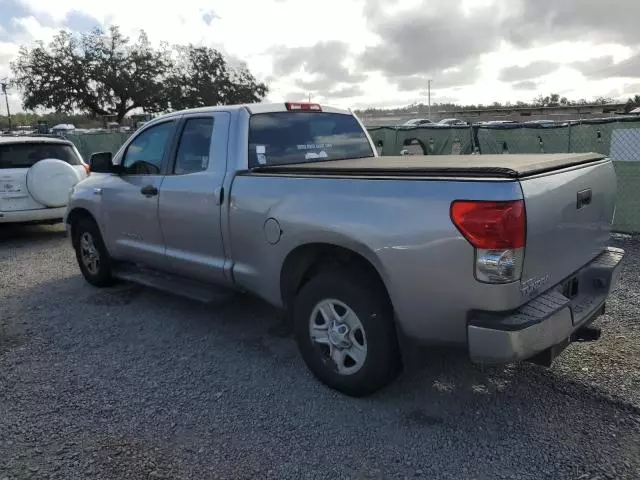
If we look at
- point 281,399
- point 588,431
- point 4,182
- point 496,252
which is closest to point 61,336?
point 281,399

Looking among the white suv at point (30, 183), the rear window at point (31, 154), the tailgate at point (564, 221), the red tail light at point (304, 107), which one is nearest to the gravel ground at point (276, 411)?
the tailgate at point (564, 221)

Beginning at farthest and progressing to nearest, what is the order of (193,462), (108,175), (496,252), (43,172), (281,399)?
1. (43,172)
2. (108,175)
3. (281,399)
4. (193,462)
5. (496,252)

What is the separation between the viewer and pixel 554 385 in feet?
11.4

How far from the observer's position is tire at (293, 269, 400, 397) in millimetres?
3152

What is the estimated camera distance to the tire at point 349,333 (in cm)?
315

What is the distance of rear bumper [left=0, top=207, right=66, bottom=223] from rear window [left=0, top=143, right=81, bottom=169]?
0.76 metres

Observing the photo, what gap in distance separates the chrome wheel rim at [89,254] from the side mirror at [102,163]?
0.93 metres

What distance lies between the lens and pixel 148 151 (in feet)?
16.5

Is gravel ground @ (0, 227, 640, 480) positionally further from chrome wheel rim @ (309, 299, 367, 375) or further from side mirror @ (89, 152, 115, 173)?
side mirror @ (89, 152, 115, 173)

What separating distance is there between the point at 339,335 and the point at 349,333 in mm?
66

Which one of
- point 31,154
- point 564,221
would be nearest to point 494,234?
point 564,221

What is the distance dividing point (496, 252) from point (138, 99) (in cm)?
4779

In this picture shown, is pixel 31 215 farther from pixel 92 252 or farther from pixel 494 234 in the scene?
pixel 494 234

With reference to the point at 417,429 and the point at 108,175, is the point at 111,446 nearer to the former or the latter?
the point at 417,429
